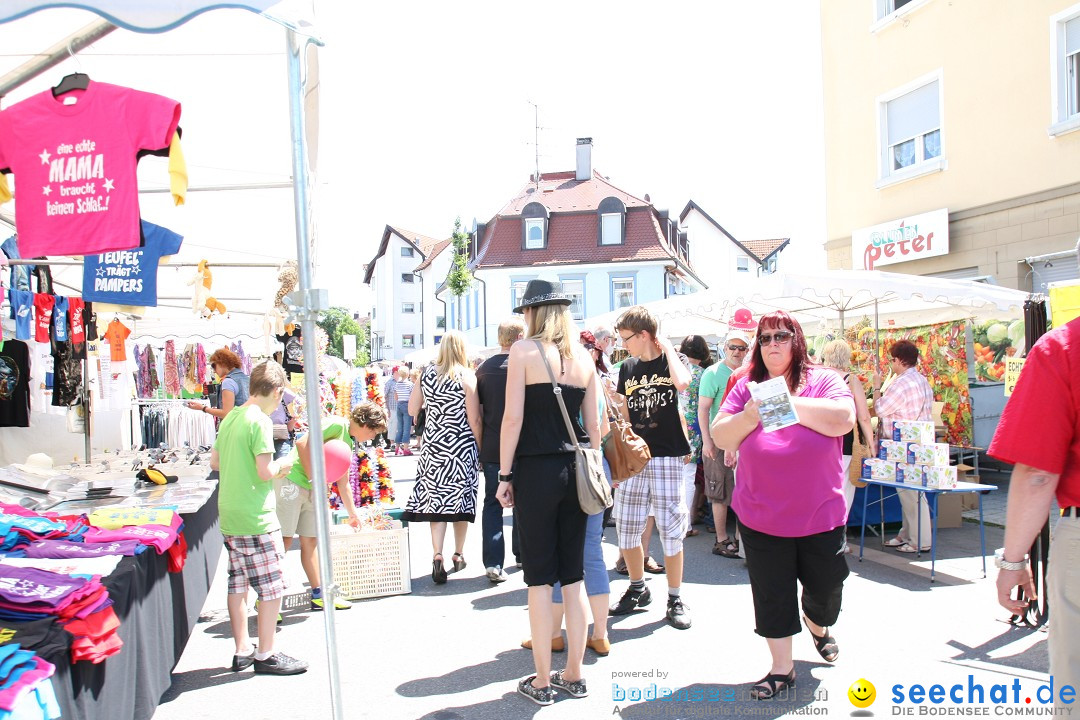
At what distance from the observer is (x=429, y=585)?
19.2ft

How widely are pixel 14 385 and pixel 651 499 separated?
18.9 ft

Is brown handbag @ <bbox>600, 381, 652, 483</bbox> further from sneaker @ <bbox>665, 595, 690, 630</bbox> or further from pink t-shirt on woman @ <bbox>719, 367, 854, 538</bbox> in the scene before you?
sneaker @ <bbox>665, 595, 690, 630</bbox>

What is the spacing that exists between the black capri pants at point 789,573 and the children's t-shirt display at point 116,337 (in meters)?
8.33

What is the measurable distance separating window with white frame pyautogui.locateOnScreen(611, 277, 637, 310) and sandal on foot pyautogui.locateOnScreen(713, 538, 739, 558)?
2812 centimetres

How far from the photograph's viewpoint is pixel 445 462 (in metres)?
5.91

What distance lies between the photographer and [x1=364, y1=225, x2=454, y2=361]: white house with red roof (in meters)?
55.8

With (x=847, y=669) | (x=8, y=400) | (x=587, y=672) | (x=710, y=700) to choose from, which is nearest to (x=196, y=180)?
(x=8, y=400)

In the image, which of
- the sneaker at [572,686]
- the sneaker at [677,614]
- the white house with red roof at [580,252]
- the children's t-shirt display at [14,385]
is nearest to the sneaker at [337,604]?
the sneaker at [572,686]

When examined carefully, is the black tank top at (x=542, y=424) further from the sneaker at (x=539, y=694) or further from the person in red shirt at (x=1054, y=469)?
the person in red shirt at (x=1054, y=469)

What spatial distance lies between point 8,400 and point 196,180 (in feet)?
10.3

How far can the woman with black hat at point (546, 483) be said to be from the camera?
3520 mm

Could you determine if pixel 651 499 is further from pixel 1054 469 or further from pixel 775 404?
pixel 1054 469

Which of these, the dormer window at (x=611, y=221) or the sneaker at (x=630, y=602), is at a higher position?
the dormer window at (x=611, y=221)

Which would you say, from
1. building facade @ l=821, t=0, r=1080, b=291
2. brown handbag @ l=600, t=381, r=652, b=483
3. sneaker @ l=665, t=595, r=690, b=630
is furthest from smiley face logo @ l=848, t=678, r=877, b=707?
building facade @ l=821, t=0, r=1080, b=291
